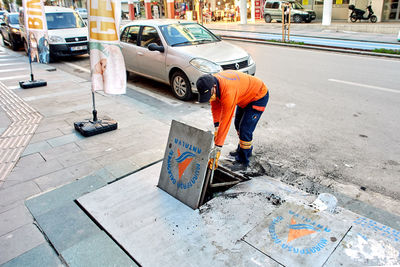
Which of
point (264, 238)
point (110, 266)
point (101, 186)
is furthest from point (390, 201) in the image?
point (101, 186)

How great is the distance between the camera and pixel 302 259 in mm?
2564

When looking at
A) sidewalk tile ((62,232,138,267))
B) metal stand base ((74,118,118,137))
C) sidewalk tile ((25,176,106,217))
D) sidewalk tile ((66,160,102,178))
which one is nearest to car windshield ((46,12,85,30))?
metal stand base ((74,118,118,137))

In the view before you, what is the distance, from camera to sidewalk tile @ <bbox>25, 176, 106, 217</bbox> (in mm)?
3410

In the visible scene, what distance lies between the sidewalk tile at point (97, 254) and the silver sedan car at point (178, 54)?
14.6 ft

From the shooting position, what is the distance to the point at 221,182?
12.8 feet

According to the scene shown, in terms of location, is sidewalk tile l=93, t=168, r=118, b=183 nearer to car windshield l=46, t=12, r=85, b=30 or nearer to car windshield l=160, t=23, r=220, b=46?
car windshield l=160, t=23, r=220, b=46

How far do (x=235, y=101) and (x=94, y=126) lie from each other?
308cm

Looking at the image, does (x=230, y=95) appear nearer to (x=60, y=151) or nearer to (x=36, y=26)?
(x=60, y=151)

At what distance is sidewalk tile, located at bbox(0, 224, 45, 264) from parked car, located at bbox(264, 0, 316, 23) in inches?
984

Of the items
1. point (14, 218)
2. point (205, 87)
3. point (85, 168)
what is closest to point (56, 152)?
point (85, 168)

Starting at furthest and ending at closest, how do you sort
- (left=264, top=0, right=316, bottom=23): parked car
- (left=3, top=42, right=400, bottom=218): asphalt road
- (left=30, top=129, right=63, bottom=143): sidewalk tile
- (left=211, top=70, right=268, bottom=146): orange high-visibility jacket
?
(left=264, top=0, right=316, bottom=23): parked car
(left=30, top=129, right=63, bottom=143): sidewalk tile
(left=3, top=42, right=400, bottom=218): asphalt road
(left=211, top=70, right=268, bottom=146): orange high-visibility jacket

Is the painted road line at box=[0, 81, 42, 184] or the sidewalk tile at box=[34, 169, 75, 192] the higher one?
the painted road line at box=[0, 81, 42, 184]

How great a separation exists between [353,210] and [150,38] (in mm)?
6243

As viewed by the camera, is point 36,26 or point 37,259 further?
point 36,26
